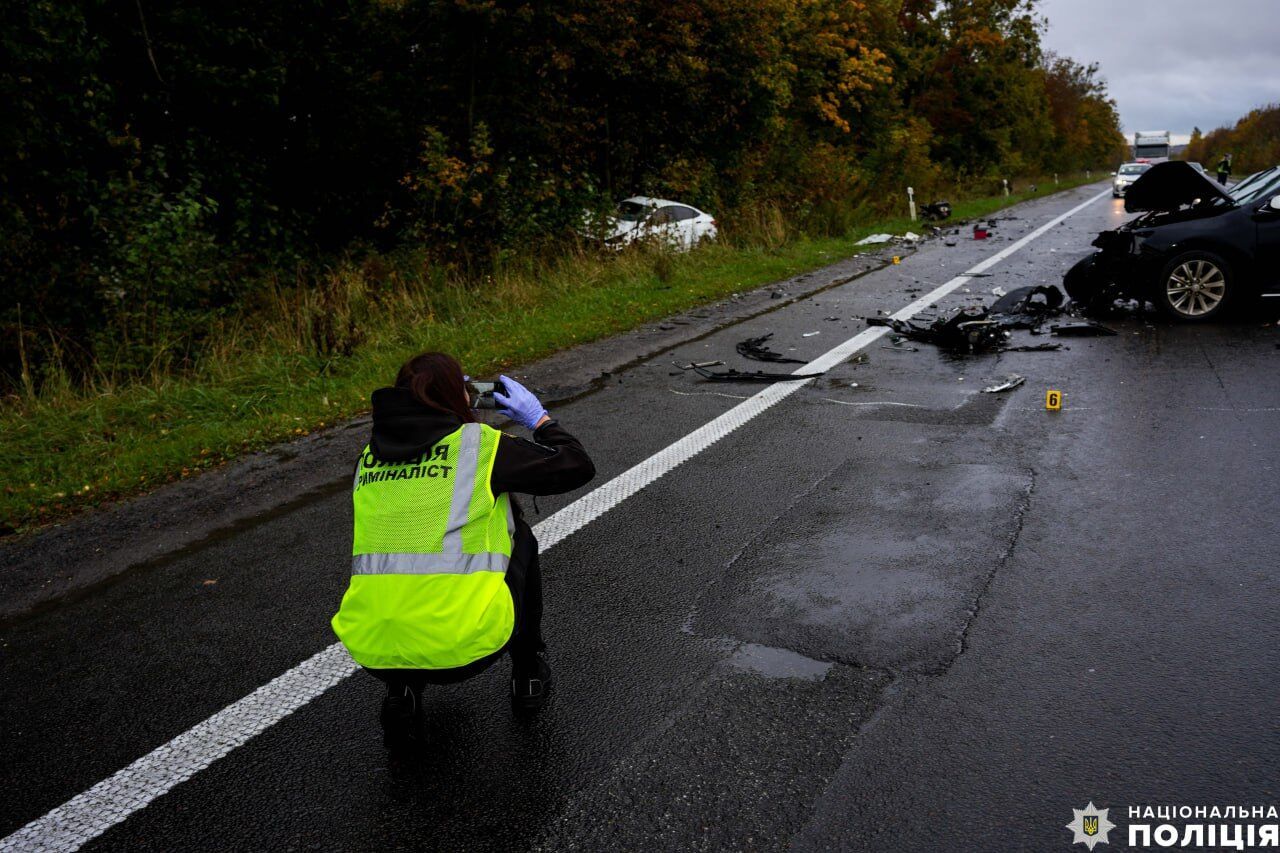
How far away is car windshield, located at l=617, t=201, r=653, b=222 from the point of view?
1888cm

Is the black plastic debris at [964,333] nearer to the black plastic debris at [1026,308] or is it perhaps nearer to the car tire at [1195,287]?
the black plastic debris at [1026,308]

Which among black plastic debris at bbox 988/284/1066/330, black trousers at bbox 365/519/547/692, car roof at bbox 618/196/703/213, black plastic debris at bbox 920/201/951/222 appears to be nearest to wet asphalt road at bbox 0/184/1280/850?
black trousers at bbox 365/519/547/692

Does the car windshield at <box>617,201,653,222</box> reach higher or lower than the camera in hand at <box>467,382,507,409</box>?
higher

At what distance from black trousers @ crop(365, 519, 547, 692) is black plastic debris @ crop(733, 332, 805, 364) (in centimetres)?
581

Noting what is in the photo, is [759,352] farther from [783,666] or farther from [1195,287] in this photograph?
[783,666]

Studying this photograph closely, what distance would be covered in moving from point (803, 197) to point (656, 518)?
1996 cm

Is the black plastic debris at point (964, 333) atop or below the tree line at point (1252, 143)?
below

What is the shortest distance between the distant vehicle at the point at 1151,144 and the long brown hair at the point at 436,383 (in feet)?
183

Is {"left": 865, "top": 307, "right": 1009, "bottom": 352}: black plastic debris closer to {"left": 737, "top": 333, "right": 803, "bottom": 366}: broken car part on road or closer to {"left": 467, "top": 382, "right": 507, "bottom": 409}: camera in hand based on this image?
{"left": 737, "top": 333, "right": 803, "bottom": 366}: broken car part on road

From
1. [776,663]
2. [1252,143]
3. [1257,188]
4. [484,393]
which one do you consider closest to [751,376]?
[776,663]

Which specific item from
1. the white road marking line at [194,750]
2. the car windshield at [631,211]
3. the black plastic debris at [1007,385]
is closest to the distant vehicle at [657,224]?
the car windshield at [631,211]

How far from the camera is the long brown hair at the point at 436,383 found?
311 cm

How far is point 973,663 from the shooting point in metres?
3.49

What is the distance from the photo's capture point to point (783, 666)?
358 centimetres
